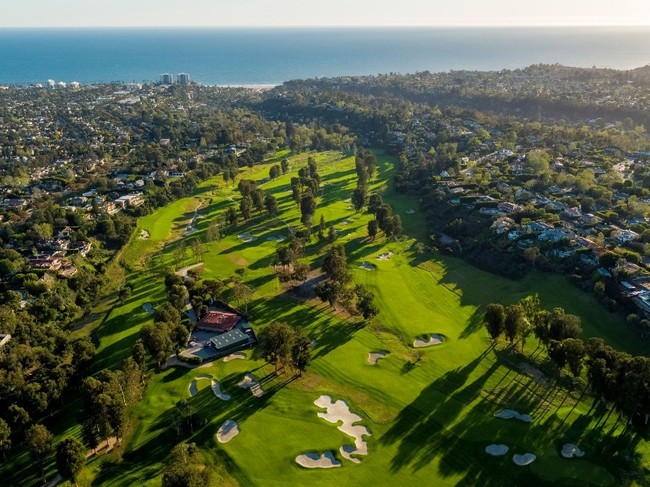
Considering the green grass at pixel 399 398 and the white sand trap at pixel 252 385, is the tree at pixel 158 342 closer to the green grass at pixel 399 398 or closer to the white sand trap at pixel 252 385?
the green grass at pixel 399 398

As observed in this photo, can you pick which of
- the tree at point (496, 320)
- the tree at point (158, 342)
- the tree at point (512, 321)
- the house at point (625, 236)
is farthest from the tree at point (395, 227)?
the tree at point (158, 342)

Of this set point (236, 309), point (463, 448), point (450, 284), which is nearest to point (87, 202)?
point (236, 309)

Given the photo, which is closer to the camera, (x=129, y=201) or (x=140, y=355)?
(x=140, y=355)

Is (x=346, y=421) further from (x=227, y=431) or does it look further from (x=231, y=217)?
(x=231, y=217)

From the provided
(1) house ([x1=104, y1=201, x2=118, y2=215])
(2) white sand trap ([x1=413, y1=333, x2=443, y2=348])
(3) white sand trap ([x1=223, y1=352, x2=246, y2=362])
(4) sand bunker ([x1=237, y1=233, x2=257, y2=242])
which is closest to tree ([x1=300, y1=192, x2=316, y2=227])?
(4) sand bunker ([x1=237, y1=233, x2=257, y2=242])

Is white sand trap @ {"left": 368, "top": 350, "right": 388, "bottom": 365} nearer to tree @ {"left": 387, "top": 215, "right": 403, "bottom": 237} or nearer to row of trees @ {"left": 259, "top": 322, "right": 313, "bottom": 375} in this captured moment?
row of trees @ {"left": 259, "top": 322, "right": 313, "bottom": 375}

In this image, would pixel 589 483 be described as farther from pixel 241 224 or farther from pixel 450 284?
pixel 241 224

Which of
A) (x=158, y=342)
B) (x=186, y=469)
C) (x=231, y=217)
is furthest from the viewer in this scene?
(x=231, y=217)

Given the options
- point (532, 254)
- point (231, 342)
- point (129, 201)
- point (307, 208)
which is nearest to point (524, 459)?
point (231, 342)
